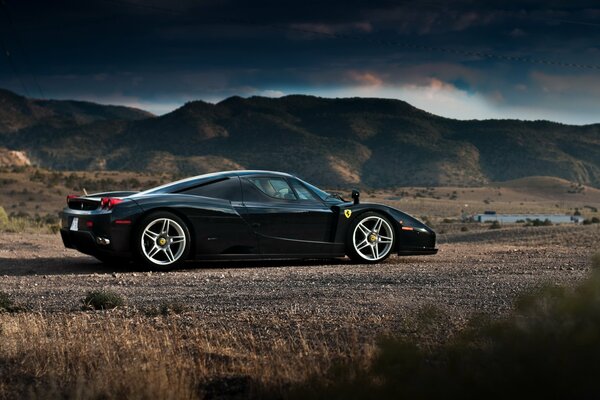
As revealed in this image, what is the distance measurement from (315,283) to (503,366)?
6.91 metres

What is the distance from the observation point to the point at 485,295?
35.3 ft

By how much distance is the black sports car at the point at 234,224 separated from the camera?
1384 centimetres

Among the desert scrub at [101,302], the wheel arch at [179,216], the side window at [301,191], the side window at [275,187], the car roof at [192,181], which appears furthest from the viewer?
the side window at [301,191]

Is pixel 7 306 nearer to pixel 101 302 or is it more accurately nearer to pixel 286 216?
pixel 101 302

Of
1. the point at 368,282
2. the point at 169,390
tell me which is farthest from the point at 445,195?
the point at 169,390

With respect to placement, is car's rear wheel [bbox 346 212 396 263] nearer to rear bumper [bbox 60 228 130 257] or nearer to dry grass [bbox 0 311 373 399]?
rear bumper [bbox 60 228 130 257]

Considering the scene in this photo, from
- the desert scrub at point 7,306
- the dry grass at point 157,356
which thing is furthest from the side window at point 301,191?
the dry grass at point 157,356

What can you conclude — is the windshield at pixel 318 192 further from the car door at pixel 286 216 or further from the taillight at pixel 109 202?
the taillight at pixel 109 202

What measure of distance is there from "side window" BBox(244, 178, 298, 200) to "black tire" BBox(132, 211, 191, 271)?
1.42 metres

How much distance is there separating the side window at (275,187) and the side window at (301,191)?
9cm

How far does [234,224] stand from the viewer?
14273 mm

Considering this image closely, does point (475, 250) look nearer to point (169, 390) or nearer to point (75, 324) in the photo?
point (75, 324)

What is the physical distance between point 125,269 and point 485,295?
6.25m

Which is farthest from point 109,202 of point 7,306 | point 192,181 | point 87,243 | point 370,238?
point 370,238
